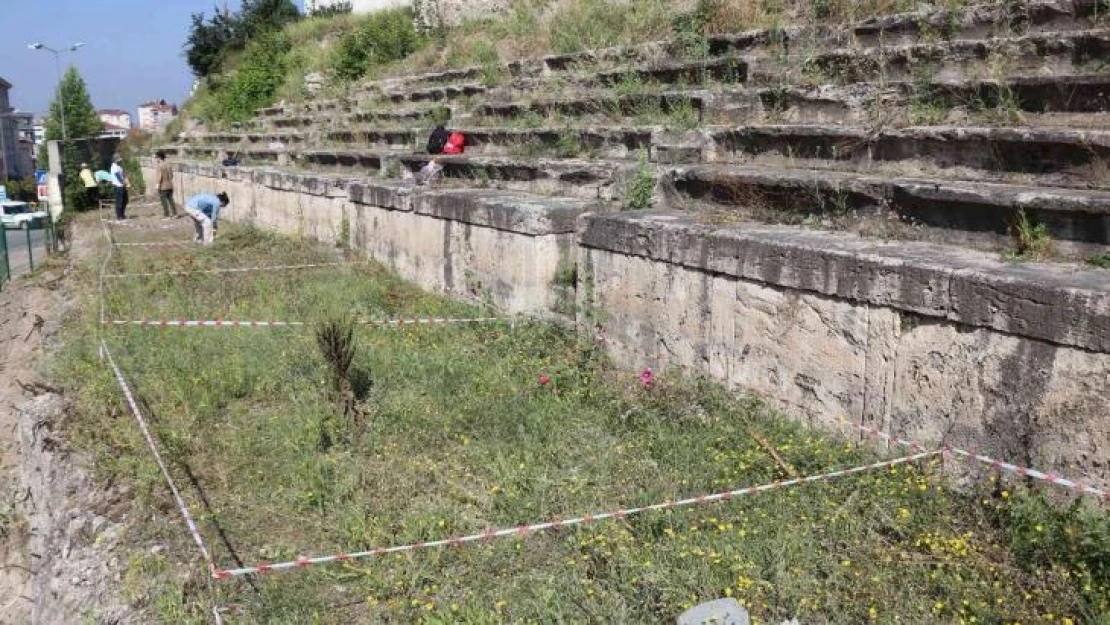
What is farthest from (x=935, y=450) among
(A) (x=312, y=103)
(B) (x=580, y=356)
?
(A) (x=312, y=103)

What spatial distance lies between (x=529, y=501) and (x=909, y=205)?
272cm

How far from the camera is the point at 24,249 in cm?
2766

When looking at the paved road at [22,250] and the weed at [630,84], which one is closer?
the weed at [630,84]

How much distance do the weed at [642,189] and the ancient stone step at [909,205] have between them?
0.30 m

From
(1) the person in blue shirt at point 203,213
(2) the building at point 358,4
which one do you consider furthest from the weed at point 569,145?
(2) the building at point 358,4

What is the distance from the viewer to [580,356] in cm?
618

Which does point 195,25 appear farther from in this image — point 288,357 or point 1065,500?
point 1065,500

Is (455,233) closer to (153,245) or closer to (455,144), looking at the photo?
(455,144)

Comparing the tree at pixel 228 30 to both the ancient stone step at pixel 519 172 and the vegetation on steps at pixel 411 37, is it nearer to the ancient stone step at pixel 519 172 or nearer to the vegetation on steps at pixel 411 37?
the vegetation on steps at pixel 411 37

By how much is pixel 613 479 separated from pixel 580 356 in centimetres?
184

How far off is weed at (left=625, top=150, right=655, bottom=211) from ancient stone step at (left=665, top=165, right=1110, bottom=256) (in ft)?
0.99

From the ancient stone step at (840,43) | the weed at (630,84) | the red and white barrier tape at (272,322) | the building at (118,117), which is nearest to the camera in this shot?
the ancient stone step at (840,43)

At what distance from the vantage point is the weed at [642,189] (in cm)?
666

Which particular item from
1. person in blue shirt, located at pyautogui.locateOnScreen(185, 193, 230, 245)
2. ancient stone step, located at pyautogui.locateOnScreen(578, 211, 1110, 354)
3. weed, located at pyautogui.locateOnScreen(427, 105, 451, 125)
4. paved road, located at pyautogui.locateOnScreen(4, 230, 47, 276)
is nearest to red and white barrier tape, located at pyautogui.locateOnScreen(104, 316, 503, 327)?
ancient stone step, located at pyautogui.locateOnScreen(578, 211, 1110, 354)
